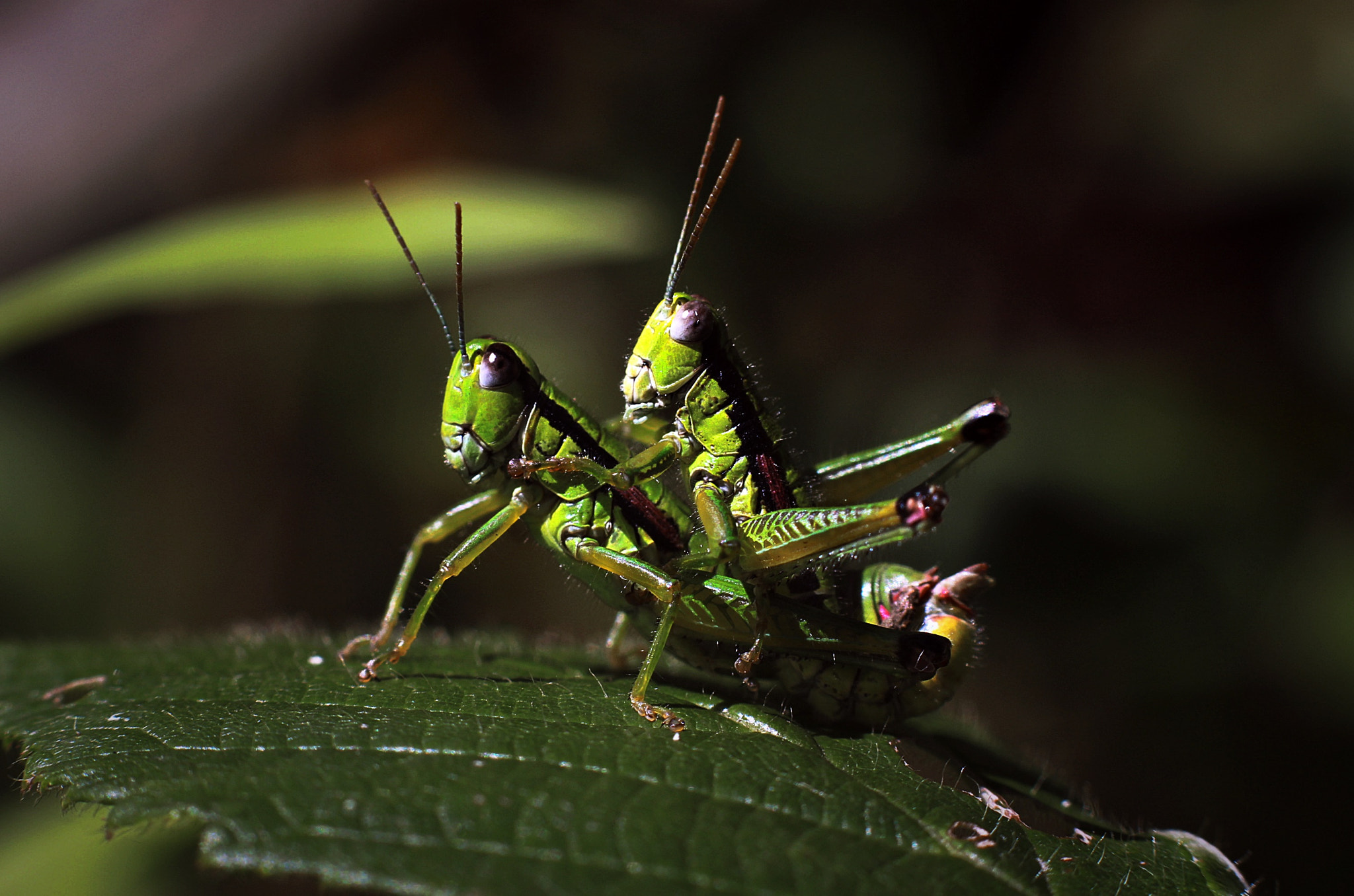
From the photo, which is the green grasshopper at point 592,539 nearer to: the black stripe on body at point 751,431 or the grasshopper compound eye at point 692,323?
the black stripe on body at point 751,431

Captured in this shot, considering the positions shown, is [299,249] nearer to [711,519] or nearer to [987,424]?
[711,519]

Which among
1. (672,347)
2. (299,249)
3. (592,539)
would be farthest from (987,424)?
(299,249)

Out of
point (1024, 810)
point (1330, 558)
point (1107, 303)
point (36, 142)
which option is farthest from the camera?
point (1107, 303)

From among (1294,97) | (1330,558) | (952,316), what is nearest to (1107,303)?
(952,316)

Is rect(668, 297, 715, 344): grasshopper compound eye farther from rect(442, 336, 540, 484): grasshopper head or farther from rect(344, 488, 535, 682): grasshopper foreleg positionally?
rect(344, 488, 535, 682): grasshopper foreleg

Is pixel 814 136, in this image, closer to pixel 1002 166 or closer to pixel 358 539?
pixel 1002 166

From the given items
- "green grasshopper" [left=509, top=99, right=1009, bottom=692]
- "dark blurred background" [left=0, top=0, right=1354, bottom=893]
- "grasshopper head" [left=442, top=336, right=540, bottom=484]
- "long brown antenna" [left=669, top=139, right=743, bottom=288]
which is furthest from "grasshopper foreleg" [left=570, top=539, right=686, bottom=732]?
"dark blurred background" [left=0, top=0, right=1354, bottom=893]

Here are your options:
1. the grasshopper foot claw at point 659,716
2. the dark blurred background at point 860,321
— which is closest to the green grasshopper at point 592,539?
the grasshopper foot claw at point 659,716
